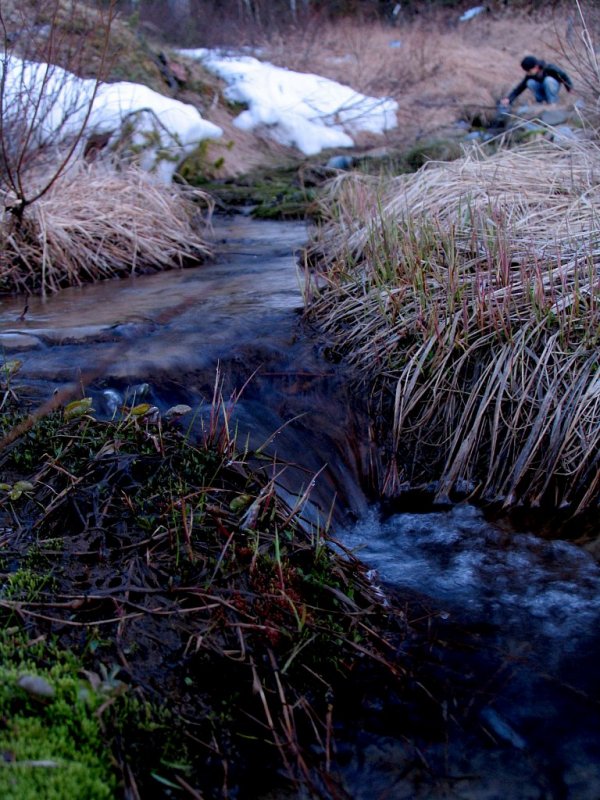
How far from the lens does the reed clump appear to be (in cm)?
332

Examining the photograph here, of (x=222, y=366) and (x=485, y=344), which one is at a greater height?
(x=485, y=344)

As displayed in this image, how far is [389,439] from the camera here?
11.7 ft

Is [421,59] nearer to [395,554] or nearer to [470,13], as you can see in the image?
[470,13]

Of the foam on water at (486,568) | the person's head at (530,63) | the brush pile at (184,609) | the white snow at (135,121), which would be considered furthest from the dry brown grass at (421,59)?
the brush pile at (184,609)

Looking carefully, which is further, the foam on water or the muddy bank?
the muddy bank

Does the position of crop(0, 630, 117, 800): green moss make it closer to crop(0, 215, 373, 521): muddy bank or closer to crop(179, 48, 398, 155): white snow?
crop(0, 215, 373, 521): muddy bank

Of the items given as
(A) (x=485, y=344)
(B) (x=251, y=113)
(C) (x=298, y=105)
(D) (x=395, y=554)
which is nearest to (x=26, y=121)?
(A) (x=485, y=344)

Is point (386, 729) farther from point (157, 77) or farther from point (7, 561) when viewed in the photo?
point (157, 77)

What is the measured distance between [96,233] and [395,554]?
4.07 meters

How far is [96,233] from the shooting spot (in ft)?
19.8

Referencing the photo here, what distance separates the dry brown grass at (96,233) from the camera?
221 inches

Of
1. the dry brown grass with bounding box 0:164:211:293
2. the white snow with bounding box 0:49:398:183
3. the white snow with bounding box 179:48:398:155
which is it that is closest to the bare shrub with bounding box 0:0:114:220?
the dry brown grass with bounding box 0:164:211:293

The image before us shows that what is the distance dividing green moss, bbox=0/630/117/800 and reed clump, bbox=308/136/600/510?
1.97m

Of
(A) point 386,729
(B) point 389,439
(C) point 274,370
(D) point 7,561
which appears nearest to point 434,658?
(A) point 386,729
